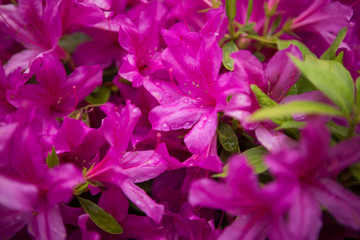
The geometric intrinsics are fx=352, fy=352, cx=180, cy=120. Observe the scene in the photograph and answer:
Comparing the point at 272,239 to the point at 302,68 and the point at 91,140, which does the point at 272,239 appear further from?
the point at 91,140

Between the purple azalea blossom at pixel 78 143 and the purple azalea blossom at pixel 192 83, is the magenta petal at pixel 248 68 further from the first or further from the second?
the purple azalea blossom at pixel 78 143

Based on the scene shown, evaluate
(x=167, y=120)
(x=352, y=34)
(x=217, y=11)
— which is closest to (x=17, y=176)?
(x=167, y=120)

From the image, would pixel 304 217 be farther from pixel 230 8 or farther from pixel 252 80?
pixel 230 8

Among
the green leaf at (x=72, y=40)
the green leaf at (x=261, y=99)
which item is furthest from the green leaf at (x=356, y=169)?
the green leaf at (x=72, y=40)

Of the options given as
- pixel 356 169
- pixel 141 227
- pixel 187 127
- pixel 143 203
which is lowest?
pixel 141 227

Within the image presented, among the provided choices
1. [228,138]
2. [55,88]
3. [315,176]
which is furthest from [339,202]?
[55,88]

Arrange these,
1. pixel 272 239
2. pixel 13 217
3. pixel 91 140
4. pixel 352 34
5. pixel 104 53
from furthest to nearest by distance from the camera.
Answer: pixel 104 53 < pixel 352 34 < pixel 91 140 < pixel 13 217 < pixel 272 239
